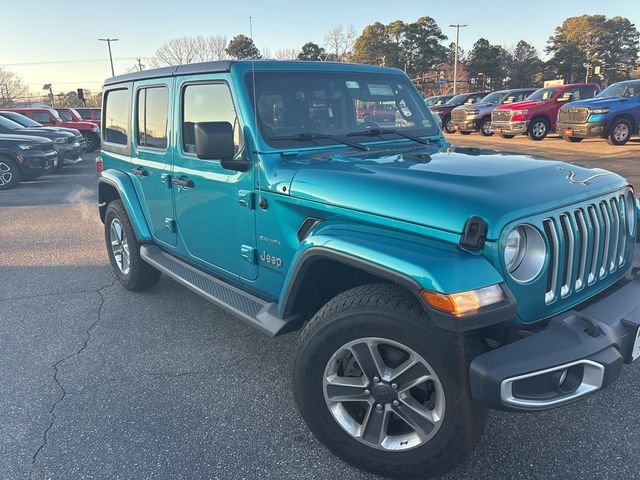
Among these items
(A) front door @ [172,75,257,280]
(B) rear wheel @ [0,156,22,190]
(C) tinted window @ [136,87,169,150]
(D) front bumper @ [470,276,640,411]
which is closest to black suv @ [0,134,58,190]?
(B) rear wheel @ [0,156,22,190]

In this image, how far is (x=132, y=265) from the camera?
4.52m

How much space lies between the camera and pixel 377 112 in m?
3.57

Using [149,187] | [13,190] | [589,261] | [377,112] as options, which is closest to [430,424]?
[589,261]

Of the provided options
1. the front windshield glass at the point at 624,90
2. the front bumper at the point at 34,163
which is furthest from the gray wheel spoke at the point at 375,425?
the front windshield glass at the point at 624,90

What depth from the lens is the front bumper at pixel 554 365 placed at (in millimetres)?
1866

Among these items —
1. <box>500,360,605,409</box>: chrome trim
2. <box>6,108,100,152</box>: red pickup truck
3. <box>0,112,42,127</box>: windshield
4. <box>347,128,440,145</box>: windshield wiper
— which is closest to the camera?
<box>500,360,605,409</box>: chrome trim

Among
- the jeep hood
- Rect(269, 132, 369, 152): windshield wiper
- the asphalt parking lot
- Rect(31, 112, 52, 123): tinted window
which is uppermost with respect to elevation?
Rect(31, 112, 52, 123): tinted window

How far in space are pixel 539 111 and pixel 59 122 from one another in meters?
16.2

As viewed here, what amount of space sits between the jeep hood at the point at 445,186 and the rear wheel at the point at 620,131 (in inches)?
516

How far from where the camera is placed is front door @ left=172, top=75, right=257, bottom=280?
302cm

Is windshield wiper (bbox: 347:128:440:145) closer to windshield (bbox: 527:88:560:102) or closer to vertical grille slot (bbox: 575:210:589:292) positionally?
vertical grille slot (bbox: 575:210:589:292)

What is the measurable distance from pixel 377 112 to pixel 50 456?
9.39 ft

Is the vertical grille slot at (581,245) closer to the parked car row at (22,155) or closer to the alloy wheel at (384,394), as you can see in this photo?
the alloy wheel at (384,394)

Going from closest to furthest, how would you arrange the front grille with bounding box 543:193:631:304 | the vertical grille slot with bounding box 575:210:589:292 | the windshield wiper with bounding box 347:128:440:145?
the front grille with bounding box 543:193:631:304
the vertical grille slot with bounding box 575:210:589:292
the windshield wiper with bounding box 347:128:440:145
